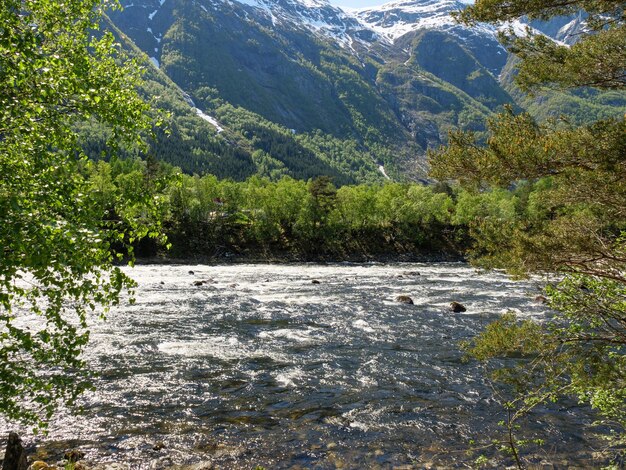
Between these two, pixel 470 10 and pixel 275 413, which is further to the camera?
pixel 275 413

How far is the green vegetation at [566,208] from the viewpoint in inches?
420

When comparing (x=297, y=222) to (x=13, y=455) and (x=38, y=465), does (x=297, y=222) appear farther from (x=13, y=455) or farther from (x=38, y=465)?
(x=13, y=455)

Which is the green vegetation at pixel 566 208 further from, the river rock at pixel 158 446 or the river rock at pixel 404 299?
the river rock at pixel 404 299

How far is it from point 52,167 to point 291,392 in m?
13.8

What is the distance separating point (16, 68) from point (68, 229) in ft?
10.3

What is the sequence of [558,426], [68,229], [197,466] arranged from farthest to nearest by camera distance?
1. [558,426]
2. [197,466]
3. [68,229]

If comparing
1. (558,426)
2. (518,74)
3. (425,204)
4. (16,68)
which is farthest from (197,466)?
(425,204)

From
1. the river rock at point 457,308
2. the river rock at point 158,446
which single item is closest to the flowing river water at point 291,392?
the river rock at point 158,446

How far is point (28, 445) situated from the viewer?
1380 centimetres

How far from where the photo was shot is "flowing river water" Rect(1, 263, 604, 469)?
14.1 meters

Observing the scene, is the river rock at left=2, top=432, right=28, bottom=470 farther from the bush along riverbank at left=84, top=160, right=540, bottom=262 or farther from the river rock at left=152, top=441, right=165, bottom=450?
the bush along riverbank at left=84, top=160, right=540, bottom=262

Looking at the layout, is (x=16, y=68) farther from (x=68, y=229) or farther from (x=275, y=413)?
(x=275, y=413)

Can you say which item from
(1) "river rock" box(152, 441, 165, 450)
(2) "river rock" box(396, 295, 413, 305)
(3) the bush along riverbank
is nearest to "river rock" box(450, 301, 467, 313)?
(2) "river rock" box(396, 295, 413, 305)

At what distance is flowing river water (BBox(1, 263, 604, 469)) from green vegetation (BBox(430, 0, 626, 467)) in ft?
14.6
